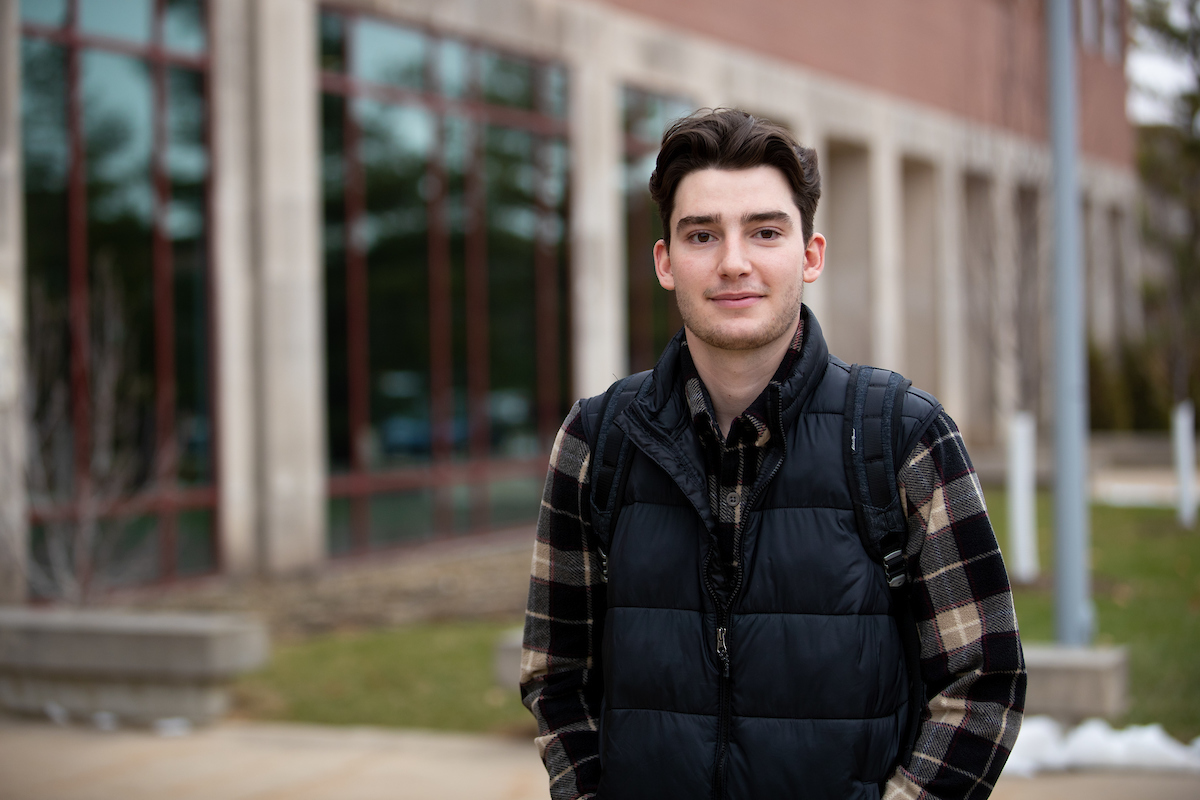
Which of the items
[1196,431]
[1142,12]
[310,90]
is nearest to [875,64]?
[1142,12]

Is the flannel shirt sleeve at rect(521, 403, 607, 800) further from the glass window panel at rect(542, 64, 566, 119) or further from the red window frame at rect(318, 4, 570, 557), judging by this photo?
the glass window panel at rect(542, 64, 566, 119)

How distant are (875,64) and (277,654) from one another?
19.4m

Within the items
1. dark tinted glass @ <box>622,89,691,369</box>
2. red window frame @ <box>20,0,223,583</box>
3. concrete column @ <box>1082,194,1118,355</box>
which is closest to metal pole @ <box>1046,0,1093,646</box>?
red window frame @ <box>20,0,223,583</box>

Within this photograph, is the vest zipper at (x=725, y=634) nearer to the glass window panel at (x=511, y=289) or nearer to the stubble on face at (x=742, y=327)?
the stubble on face at (x=742, y=327)

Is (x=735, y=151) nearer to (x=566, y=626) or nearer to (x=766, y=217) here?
(x=766, y=217)

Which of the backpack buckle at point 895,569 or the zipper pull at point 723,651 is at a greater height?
the backpack buckle at point 895,569

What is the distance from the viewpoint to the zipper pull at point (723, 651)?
7.09 ft

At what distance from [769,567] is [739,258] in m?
0.56

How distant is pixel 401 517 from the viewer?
1474cm

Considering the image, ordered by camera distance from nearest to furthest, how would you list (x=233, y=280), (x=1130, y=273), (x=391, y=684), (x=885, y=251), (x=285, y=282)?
(x=391, y=684)
(x=233, y=280)
(x=285, y=282)
(x=885, y=251)
(x=1130, y=273)

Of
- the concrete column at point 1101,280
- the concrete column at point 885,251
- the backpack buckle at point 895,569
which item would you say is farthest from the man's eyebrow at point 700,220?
the concrete column at point 1101,280

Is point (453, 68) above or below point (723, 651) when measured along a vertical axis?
above

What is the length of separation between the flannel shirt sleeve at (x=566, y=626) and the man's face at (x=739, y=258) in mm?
375

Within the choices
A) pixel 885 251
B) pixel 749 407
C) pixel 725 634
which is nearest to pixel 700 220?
pixel 749 407
